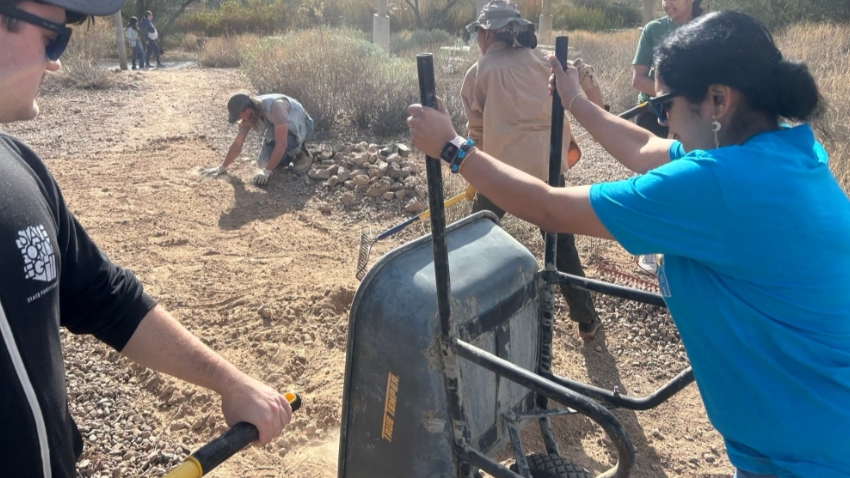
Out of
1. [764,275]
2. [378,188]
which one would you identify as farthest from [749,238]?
[378,188]

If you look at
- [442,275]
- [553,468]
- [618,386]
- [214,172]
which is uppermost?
[442,275]

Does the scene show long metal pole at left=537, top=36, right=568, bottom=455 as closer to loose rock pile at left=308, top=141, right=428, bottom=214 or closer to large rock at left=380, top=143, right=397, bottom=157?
loose rock pile at left=308, top=141, right=428, bottom=214

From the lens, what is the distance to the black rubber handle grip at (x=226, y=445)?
1.28 meters

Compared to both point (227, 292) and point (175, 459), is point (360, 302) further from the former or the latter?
point (227, 292)

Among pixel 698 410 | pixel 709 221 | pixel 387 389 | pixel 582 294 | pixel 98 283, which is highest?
pixel 709 221

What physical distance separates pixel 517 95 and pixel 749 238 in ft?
8.88

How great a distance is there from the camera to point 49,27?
4.24 feet

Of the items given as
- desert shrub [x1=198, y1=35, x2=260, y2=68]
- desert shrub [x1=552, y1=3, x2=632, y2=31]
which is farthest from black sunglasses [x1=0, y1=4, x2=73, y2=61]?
desert shrub [x1=552, y1=3, x2=632, y2=31]

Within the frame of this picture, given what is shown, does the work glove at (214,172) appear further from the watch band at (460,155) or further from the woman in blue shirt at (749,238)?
the woman in blue shirt at (749,238)

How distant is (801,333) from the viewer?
60.8 inches

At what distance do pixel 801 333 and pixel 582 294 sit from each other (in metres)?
2.32

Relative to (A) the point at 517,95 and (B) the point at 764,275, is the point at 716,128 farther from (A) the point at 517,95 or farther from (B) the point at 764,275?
(A) the point at 517,95

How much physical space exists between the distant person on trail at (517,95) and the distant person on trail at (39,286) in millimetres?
2830

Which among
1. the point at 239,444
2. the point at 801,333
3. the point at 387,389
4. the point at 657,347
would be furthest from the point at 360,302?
the point at 657,347
